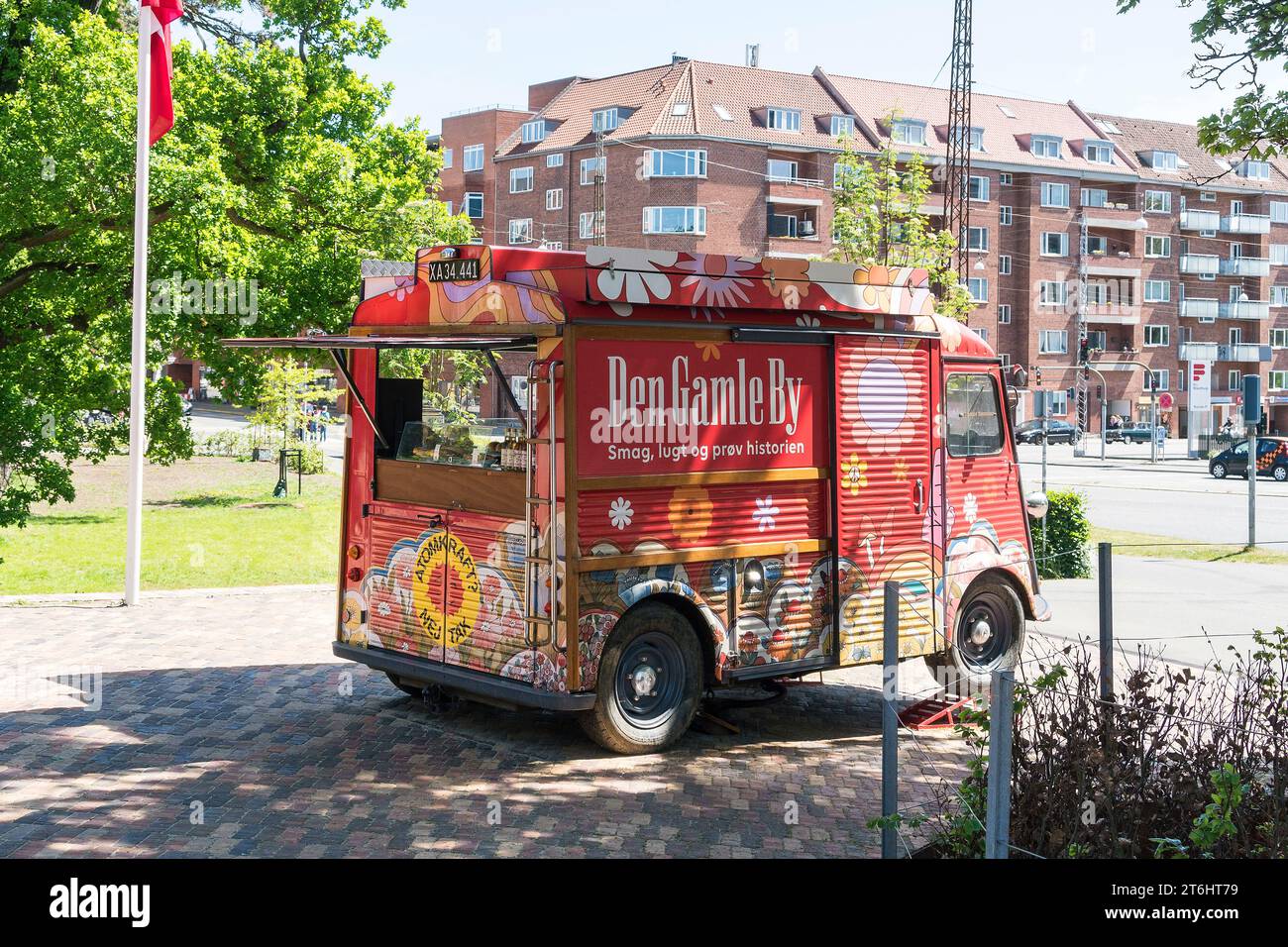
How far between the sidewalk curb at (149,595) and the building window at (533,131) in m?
62.4

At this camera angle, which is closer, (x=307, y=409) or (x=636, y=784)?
(x=636, y=784)

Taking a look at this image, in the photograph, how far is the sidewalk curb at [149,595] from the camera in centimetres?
1372

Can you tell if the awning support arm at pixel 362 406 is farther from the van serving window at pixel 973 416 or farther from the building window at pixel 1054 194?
the building window at pixel 1054 194

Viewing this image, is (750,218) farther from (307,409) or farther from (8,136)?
(8,136)

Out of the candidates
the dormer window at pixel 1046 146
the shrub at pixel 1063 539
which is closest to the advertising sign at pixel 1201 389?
the dormer window at pixel 1046 146

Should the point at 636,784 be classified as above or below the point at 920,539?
below

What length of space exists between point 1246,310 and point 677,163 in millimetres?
44339

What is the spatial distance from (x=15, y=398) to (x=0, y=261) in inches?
114

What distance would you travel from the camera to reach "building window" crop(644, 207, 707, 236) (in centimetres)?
6631

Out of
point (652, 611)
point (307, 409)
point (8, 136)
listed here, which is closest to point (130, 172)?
point (8, 136)

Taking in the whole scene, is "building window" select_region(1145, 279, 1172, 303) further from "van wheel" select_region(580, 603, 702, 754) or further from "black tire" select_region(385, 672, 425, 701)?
"van wheel" select_region(580, 603, 702, 754)

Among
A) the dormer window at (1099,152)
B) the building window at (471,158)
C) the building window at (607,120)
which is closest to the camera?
the building window at (607,120)

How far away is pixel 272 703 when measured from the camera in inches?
380

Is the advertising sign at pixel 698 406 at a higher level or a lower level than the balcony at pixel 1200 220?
lower
